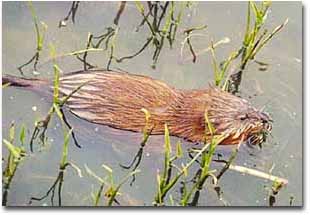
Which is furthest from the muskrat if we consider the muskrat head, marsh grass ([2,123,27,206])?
marsh grass ([2,123,27,206])

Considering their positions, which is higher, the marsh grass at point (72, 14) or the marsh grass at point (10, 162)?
the marsh grass at point (72, 14)

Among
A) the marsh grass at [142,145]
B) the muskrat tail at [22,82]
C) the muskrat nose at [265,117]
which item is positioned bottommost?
the marsh grass at [142,145]

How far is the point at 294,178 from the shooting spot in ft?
5.42

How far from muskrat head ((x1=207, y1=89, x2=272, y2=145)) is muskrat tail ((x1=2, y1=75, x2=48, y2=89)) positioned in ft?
1.01

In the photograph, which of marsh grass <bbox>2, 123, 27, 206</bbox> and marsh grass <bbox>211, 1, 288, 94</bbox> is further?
marsh grass <bbox>211, 1, 288, 94</bbox>

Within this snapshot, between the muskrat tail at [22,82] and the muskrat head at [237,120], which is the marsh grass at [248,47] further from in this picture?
the muskrat tail at [22,82]

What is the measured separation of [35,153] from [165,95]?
0.84 ft

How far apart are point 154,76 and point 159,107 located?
0.08 meters

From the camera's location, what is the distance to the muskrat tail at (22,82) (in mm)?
1686

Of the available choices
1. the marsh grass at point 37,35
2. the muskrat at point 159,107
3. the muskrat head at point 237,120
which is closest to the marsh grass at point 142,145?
the muskrat at point 159,107

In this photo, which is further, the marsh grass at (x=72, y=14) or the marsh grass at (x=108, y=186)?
the marsh grass at (x=72, y=14)

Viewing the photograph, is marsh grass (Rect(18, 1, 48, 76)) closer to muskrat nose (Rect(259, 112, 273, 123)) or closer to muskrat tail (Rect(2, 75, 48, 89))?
muskrat tail (Rect(2, 75, 48, 89))

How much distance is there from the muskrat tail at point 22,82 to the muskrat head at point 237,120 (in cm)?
31

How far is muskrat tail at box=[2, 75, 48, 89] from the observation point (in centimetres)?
169
